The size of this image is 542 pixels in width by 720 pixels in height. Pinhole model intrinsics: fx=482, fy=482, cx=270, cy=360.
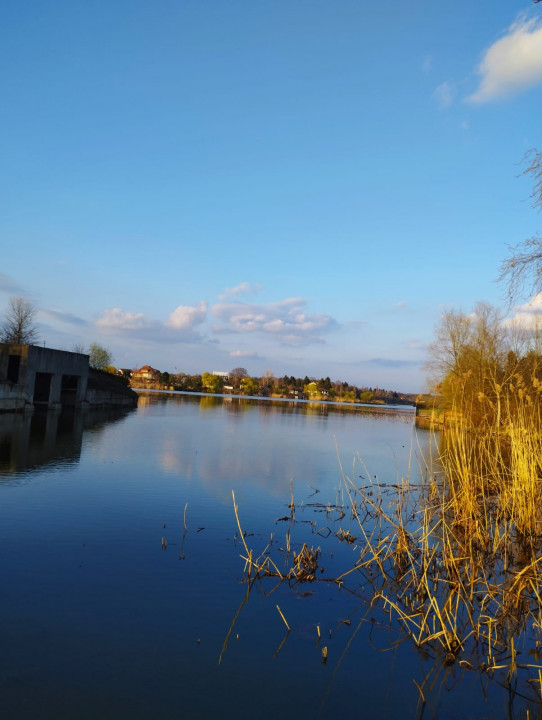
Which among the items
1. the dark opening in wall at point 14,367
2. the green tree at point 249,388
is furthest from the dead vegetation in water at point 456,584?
the green tree at point 249,388

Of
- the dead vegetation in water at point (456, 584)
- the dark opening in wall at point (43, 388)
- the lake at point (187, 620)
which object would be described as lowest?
the lake at point (187, 620)

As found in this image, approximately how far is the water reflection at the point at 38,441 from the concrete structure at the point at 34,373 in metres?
1.67

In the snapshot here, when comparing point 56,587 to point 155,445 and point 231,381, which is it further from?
point 231,381

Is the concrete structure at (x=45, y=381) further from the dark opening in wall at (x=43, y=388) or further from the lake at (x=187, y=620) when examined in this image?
the lake at (x=187, y=620)

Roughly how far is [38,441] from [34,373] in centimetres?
1323

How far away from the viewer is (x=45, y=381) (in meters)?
33.0

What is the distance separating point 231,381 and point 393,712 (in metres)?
169

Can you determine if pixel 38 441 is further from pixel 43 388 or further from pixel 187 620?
pixel 43 388

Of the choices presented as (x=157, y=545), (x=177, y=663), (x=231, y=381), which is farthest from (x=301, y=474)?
(x=231, y=381)

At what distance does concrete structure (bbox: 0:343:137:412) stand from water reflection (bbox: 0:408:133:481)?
183cm

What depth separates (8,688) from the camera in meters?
3.54

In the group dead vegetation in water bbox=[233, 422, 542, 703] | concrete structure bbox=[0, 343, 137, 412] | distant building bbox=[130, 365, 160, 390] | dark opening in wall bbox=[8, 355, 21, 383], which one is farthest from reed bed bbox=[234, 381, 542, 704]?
distant building bbox=[130, 365, 160, 390]

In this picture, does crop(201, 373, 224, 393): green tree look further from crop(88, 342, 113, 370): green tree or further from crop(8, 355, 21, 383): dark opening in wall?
crop(8, 355, 21, 383): dark opening in wall

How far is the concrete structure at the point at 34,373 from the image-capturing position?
1048 inches
